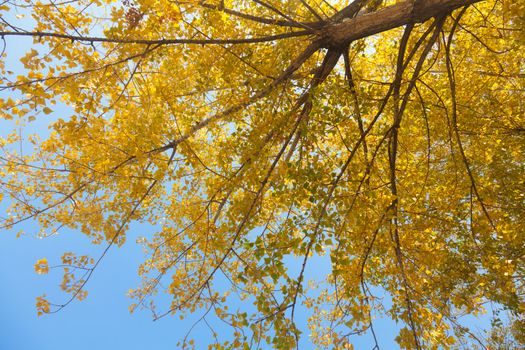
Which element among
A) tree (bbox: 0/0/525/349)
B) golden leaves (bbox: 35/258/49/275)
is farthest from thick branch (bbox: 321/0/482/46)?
golden leaves (bbox: 35/258/49/275)

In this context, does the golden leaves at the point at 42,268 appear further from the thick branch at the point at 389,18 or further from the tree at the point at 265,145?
the thick branch at the point at 389,18

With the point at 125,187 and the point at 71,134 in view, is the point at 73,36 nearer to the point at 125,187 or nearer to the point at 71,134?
the point at 71,134

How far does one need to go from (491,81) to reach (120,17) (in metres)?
5.19

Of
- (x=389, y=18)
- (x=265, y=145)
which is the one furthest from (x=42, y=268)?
(x=389, y=18)

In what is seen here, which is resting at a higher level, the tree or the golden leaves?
the tree

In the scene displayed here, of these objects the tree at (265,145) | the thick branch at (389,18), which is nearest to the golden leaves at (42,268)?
the tree at (265,145)

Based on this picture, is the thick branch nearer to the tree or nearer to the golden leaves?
the tree

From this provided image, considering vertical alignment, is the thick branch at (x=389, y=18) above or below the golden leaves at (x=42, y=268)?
above

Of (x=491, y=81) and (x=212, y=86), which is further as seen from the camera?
(x=491, y=81)

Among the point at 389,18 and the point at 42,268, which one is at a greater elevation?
the point at 389,18

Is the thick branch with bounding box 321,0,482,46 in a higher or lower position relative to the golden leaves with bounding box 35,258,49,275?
higher

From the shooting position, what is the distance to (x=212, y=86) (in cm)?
355

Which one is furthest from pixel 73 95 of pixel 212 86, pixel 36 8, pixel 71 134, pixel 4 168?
pixel 4 168

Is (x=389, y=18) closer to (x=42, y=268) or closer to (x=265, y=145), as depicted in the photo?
(x=265, y=145)
